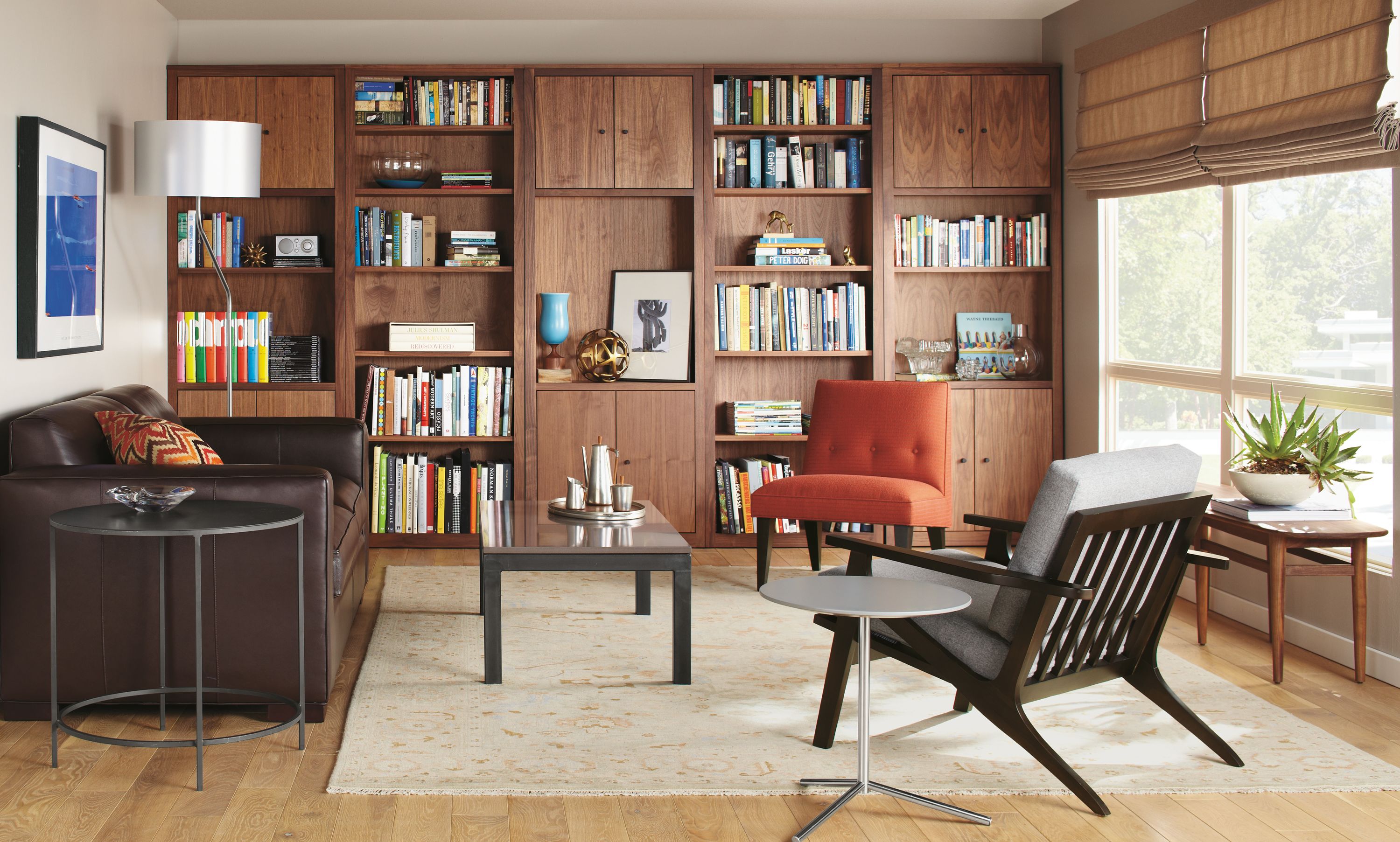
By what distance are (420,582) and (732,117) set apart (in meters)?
2.59

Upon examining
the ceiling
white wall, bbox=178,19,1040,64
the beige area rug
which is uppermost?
the ceiling

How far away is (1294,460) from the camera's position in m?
3.77

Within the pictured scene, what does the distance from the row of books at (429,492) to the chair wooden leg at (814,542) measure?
147 centimetres

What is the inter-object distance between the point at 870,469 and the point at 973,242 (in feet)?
4.64

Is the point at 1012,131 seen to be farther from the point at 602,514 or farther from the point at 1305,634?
the point at 602,514

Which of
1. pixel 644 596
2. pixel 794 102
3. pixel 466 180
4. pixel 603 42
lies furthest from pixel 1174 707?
pixel 603 42

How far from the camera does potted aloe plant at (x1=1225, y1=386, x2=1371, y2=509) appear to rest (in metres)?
3.68

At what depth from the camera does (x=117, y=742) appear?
2777 millimetres

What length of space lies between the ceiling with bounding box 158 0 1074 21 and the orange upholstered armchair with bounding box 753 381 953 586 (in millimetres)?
1800

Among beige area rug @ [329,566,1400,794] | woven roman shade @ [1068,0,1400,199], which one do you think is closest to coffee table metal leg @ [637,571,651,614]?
beige area rug @ [329,566,1400,794]

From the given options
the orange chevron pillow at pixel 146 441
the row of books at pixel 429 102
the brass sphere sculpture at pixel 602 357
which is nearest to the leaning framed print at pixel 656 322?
the brass sphere sculpture at pixel 602 357

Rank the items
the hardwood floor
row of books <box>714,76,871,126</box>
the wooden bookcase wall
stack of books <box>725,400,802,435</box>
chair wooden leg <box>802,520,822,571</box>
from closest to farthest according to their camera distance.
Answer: the hardwood floor → chair wooden leg <box>802,520,822,571</box> → the wooden bookcase wall → row of books <box>714,76,871,126</box> → stack of books <box>725,400,802,435</box>

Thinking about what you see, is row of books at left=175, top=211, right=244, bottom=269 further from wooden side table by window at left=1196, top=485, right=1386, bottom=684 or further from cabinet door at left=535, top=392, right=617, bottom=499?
wooden side table by window at left=1196, top=485, right=1386, bottom=684

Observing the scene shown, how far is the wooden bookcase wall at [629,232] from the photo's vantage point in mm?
5570
